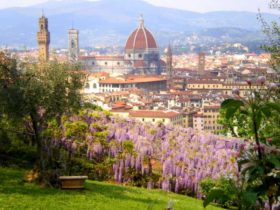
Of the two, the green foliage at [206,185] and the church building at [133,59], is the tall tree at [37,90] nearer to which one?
the green foliage at [206,185]

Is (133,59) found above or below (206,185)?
above

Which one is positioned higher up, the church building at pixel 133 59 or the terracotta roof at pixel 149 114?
the church building at pixel 133 59

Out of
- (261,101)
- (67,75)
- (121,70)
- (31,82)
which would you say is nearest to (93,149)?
(67,75)

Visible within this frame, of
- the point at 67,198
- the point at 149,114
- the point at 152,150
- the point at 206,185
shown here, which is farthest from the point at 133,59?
the point at 67,198

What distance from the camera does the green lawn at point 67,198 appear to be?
7184 millimetres

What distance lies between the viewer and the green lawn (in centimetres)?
718

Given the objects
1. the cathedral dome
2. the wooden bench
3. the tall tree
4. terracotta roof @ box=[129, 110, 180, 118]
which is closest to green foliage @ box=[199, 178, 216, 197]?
the wooden bench

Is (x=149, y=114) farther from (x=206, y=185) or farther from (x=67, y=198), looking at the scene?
(x=67, y=198)

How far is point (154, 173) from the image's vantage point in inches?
475

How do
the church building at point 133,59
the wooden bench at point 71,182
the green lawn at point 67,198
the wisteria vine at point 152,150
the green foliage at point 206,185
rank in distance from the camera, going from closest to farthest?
the green lawn at point 67,198 < the wooden bench at point 71,182 < the green foliage at point 206,185 < the wisteria vine at point 152,150 < the church building at point 133,59

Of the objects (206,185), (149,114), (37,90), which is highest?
(37,90)

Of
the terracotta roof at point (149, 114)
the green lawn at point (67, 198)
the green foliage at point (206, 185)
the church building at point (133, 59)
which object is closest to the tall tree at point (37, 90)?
the green lawn at point (67, 198)

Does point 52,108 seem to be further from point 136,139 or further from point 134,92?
point 134,92

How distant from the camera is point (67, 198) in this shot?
7758 mm
